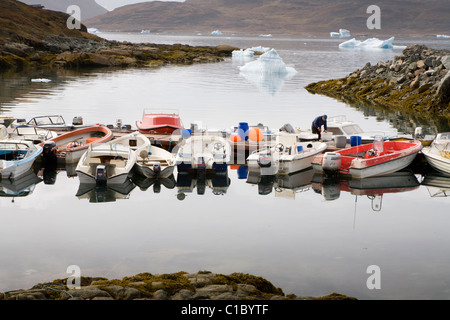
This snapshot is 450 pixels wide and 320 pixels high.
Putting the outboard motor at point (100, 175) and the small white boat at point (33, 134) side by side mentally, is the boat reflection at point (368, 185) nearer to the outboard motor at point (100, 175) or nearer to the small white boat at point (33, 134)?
the outboard motor at point (100, 175)

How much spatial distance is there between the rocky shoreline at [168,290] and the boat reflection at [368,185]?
967cm

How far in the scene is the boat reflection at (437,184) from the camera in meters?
21.1

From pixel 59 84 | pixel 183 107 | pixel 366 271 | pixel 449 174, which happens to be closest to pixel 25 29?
pixel 59 84

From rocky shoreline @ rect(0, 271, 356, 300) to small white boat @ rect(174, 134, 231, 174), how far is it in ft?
35.8

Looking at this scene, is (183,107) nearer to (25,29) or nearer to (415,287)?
(415,287)

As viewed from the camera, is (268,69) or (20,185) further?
(268,69)

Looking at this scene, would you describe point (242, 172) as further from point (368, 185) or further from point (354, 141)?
point (368, 185)

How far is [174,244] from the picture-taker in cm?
1512

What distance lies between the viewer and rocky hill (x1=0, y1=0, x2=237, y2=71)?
81.9 metres

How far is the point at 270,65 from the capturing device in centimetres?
7888

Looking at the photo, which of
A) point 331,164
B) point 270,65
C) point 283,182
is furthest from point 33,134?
point 270,65

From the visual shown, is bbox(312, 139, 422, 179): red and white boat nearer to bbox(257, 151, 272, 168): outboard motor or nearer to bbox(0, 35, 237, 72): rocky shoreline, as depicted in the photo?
bbox(257, 151, 272, 168): outboard motor

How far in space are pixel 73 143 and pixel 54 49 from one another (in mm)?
73399

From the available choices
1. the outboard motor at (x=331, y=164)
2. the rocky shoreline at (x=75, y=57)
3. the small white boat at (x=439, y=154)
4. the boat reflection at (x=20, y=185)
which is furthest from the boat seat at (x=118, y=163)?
the rocky shoreline at (x=75, y=57)
